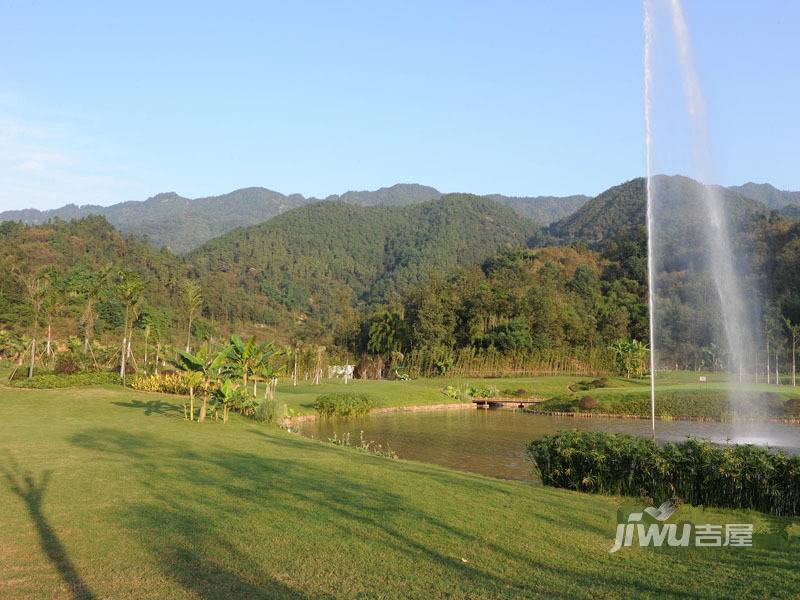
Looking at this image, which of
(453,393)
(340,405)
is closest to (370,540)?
(340,405)

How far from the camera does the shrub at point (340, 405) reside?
37.7 metres

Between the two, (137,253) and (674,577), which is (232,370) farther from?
(137,253)

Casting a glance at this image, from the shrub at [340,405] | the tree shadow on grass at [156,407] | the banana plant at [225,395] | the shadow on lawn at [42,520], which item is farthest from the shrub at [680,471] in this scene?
the shrub at [340,405]

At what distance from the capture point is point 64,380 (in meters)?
34.3

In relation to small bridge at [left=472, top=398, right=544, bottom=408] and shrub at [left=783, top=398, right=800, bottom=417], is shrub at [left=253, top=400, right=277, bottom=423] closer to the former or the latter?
small bridge at [left=472, top=398, right=544, bottom=408]

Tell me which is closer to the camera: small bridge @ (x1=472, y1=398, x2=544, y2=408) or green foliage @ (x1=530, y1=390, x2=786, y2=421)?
green foliage @ (x1=530, y1=390, x2=786, y2=421)

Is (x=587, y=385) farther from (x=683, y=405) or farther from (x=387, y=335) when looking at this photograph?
(x=387, y=335)

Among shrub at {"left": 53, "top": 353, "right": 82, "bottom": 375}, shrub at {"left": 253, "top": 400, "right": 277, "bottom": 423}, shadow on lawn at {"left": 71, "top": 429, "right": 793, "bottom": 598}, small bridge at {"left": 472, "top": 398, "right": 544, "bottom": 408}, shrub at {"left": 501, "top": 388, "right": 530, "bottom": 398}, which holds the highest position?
shrub at {"left": 53, "top": 353, "right": 82, "bottom": 375}

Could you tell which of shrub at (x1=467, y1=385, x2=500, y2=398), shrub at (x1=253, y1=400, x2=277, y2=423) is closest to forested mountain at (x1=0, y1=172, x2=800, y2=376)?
shrub at (x1=467, y1=385, x2=500, y2=398)

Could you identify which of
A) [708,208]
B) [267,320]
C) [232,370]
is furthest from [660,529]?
[267,320]

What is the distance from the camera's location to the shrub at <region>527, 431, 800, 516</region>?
1291cm

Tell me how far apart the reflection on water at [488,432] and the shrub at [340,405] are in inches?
33.4

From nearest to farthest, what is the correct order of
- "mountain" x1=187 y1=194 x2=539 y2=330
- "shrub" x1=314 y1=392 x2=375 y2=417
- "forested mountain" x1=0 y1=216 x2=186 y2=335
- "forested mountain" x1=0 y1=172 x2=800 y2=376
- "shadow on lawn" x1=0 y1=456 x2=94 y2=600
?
"shadow on lawn" x1=0 y1=456 x2=94 y2=600, "shrub" x1=314 y1=392 x2=375 y2=417, "forested mountain" x1=0 y1=172 x2=800 y2=376, "forested mountain" x1=0 y1=216 x2=186 y2=335, "mountain" x1=187 y1=194 x2=539 y2=330

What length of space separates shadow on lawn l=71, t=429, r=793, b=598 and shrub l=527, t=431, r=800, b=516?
1.37 meters
